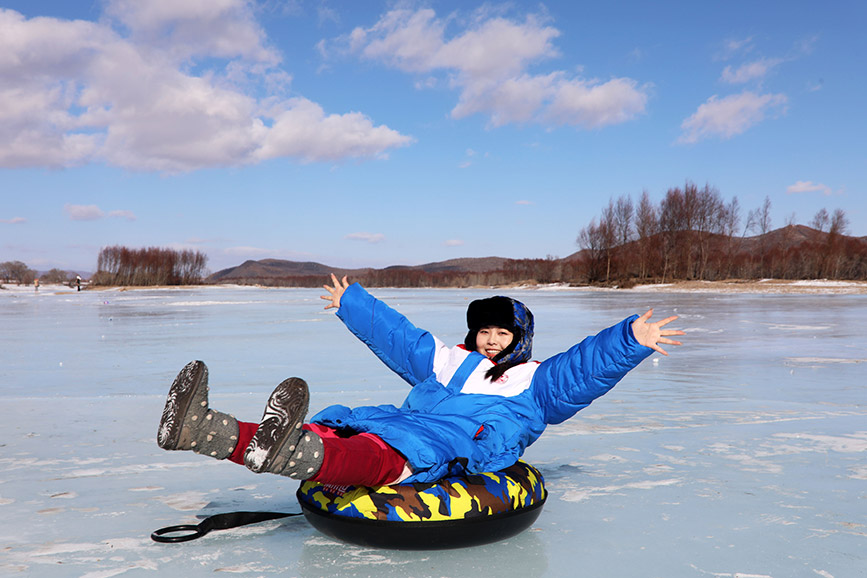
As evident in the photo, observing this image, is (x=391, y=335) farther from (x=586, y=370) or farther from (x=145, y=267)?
(x=145, y=267)

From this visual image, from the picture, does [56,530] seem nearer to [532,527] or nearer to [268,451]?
[268,451]

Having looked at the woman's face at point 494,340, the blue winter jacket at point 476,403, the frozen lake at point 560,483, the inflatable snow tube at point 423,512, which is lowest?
the frozen lake at point 560,483

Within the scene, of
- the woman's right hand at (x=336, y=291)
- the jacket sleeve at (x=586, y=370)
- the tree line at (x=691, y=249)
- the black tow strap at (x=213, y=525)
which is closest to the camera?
the black tow strap at (x=213, y=525)

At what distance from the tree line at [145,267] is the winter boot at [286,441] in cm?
8119

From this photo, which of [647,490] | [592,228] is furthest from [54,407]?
[592,228]

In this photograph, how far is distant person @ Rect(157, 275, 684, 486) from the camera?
7.11 ft

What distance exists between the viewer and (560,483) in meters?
3.49

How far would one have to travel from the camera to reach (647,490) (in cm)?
335

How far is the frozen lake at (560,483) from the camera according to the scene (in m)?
2.49

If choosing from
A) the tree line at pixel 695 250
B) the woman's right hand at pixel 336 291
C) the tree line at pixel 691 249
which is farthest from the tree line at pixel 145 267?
the woman's right hand at pixel 336 291

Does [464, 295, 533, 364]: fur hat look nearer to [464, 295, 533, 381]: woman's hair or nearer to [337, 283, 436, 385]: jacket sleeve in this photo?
[464, 295, 533, 381]: woman's hair

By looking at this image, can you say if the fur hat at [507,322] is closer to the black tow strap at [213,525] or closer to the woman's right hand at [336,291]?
the woman's right hand at [336,291]

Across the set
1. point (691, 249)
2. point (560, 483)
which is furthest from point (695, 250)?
point (560, 483)

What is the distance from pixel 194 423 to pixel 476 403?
1235 millimetres
